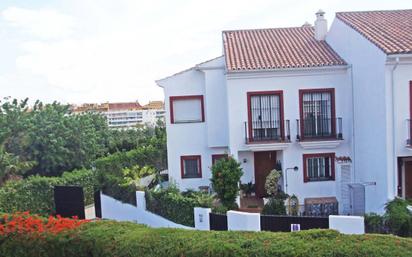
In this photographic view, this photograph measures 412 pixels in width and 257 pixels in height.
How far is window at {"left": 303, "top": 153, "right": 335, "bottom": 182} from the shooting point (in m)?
17.6

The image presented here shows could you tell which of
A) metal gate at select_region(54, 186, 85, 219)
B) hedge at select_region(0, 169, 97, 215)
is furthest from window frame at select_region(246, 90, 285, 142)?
hedge at select_region(0, 169, 97, 215)

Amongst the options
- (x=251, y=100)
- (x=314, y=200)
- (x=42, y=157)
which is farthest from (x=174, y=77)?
(x=42, y=157)

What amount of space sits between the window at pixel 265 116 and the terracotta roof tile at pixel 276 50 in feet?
4.19

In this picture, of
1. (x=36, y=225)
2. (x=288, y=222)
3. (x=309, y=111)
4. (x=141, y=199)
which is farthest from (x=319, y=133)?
(x=36, y=225)

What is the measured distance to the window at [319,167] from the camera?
57.9 ft

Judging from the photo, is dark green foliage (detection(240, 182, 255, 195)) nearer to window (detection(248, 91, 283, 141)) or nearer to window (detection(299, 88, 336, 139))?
window (detection(248, 91, 283, 141))

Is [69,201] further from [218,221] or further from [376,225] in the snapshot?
[376,225]

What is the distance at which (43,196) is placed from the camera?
64.5 feet

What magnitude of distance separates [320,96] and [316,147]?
2212 mm

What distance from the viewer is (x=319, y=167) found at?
1784 cm

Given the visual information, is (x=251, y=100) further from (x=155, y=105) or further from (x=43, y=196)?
(x=155, y=105)

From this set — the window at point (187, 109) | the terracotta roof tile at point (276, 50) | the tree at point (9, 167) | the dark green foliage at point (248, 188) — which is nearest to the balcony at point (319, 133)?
the terracotta roof tile at point (276, 50)

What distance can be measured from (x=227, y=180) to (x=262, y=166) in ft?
13.6

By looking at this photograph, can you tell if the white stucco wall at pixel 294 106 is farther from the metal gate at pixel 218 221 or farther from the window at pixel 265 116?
the metal gate at pixel 218 221
